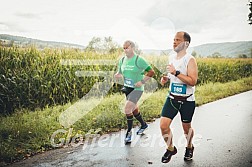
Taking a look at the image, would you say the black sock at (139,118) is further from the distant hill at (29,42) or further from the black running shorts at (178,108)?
the distant hill at (29,42)

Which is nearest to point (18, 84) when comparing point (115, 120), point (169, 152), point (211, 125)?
point (115, 120)

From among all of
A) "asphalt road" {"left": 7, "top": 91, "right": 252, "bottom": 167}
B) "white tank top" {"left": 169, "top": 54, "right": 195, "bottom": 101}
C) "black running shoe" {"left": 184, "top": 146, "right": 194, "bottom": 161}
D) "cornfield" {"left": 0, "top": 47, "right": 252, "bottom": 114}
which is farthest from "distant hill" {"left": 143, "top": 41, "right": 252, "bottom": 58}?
"black running shoe" {"left": 184, "top": 146, "right": 194, "bottom": 161}

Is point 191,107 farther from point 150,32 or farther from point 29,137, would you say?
point 29,137

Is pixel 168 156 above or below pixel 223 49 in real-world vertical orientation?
below

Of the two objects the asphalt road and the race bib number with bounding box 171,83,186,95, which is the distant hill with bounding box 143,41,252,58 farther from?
the race bib number with bounding box 171,83,186,95

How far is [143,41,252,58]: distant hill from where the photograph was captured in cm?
367

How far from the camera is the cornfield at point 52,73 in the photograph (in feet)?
13.3

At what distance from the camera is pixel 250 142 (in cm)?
349

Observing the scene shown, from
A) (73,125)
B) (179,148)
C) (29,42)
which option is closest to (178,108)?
(179,148)

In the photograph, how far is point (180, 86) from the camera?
277cm

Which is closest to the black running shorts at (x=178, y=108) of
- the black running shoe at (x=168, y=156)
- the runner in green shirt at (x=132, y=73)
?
the black running shoe at (x=168, y=156)

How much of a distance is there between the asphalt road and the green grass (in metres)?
0.17

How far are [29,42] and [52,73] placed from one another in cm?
74

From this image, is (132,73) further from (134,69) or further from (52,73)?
(52,73)
